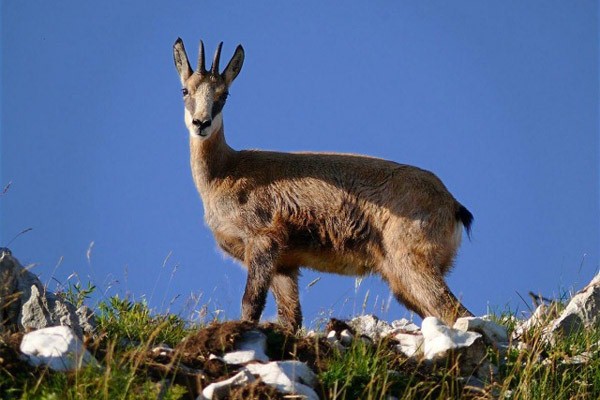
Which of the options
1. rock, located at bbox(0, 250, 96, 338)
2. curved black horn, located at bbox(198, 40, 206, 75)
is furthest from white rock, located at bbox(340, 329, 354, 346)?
curved black horn, located at bbox(198, 40, 206, 75)

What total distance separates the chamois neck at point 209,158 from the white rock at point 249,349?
4.53 meters

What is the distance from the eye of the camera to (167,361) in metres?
6.98

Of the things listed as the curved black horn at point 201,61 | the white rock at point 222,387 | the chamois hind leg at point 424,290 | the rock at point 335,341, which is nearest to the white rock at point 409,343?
the rock at point 335,341

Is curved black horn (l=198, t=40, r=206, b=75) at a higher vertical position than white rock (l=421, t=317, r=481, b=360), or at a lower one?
higher

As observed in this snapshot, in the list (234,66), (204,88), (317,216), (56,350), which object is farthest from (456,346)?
(234,66)

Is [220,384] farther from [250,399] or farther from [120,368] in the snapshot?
[120,368]

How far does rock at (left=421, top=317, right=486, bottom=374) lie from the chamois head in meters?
4.74

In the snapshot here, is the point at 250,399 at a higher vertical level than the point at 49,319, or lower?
lower

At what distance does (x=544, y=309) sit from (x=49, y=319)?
507 cm

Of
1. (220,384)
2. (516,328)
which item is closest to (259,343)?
(220,384)

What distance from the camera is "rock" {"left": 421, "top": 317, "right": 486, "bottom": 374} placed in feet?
25.4

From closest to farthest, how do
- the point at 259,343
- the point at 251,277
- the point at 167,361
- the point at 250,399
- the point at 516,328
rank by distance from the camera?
1. the point at 250,399
2. the point at 167,361
3. the point at 259,343
4. the point at 516,328
5. the point at 251,277

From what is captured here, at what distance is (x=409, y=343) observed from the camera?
820cm

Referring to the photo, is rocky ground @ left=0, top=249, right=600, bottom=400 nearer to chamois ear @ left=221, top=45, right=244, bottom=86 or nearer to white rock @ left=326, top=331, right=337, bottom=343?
white rock @ left=326, top=331, right=337, bottom=343
